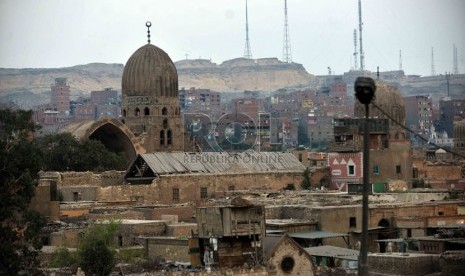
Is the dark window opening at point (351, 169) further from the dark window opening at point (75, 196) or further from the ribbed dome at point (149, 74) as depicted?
the ribbed dome at point (149, 74)

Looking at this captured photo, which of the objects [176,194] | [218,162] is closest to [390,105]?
[218,162]

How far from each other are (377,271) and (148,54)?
30200 mm

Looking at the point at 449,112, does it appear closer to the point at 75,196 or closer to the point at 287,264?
the point at 75,196

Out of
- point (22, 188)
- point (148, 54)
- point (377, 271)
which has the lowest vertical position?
point (377, 271)

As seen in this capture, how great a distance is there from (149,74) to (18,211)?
28.3 metres

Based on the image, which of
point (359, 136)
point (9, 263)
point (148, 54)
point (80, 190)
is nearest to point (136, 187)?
point (80, 190)

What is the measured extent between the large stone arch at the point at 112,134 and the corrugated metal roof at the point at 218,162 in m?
6.52

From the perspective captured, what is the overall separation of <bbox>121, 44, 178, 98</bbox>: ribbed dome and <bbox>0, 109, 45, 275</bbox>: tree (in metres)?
26.3

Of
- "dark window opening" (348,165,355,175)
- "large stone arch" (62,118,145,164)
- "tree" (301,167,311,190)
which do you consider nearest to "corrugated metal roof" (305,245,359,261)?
"dark window opening" (348,165,355,175)

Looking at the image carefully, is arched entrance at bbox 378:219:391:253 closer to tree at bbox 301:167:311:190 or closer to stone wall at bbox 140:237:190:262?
stone wall at bbox 140:237:190:262

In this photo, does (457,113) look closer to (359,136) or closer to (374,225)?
(359,136)

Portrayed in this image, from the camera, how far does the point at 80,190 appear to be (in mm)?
42219

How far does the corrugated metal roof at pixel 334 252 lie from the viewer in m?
28.7

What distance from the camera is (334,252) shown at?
2945 cm
